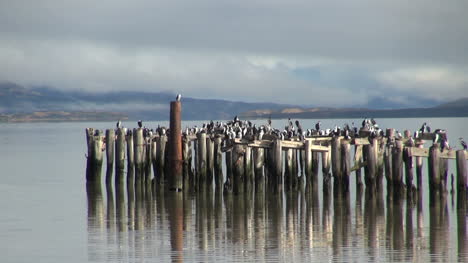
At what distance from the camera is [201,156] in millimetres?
31406

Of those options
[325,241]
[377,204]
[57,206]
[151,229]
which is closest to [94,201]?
[57,206]

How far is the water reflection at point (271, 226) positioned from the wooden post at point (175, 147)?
18.3 inches

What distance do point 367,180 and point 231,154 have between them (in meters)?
4.97

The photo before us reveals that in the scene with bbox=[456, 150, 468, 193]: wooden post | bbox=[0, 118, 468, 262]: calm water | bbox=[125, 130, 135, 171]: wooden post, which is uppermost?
bbox=[125, 130, 135, 171]: wooden post

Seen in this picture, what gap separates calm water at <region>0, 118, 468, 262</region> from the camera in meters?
20.1

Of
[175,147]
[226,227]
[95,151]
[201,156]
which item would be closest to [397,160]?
[226,227]

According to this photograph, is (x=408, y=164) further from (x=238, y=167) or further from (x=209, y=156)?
(x=209, y=156)

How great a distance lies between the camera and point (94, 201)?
104 ft

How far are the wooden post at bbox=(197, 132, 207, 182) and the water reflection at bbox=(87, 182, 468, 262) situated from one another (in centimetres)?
53

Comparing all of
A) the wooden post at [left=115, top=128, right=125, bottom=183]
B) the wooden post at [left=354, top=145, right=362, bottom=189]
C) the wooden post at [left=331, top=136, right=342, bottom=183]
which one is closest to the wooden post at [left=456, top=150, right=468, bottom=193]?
the wooden post at [left=331, top=136, right=342, bottom=183]

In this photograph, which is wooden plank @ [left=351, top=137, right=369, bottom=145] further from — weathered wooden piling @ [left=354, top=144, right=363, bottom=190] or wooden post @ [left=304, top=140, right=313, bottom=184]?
wooden post @ [left=304, top=140, right=313, bottom=184]

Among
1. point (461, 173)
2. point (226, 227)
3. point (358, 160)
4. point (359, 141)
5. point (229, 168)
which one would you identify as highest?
point (359, 141)

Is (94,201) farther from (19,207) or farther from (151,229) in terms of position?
(151,229)

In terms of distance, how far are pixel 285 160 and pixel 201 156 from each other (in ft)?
10.4
